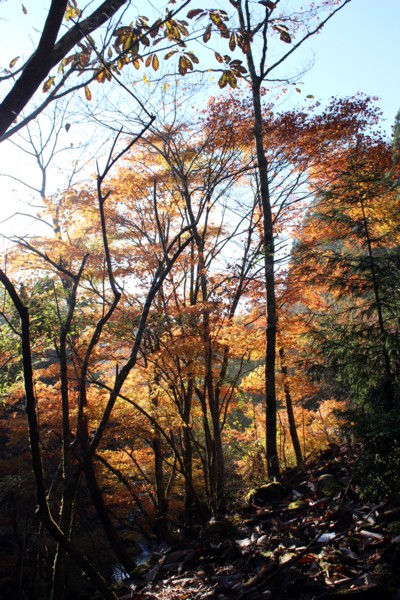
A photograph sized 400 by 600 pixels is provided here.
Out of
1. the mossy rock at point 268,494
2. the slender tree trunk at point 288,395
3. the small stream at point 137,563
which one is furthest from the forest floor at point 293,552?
the slender tree trunk at point 288,395

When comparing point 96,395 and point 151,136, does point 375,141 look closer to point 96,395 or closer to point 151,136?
point 151,136

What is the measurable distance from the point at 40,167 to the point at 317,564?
51.7 feet

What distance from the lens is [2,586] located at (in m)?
9.05

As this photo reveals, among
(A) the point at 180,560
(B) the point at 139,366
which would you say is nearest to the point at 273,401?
(B) the point at 139,366

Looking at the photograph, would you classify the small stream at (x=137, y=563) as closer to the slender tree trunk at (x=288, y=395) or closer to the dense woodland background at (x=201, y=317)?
the dense woodland background at (x=201, y=317)

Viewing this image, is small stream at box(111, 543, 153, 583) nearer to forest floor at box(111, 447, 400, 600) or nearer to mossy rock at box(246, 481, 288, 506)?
mossy rock at box(246, 481, 288, 506)

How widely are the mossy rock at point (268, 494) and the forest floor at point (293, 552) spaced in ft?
0.05

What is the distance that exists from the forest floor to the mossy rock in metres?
0.01

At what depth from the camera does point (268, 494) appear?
5.39 meters

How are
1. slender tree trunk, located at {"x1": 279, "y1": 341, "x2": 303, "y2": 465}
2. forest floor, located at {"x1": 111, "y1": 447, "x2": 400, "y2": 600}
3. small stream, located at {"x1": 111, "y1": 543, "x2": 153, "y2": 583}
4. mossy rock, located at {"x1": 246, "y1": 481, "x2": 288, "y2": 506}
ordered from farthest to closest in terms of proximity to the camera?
slender tree trunk, located at {"x1": 279, "y1": 341, "x2": 303, "y2": 465} → small stream, located at {"x1": 111, "y1": 543, "x2": 153, "y2": 583} → mossy rock, located at {"x1": 246, "y1": 481, "x2": 288, "y2": 506} → forest floor, located at {"x1": 111, "y1": 447, "x2": 400, "y2": 600}

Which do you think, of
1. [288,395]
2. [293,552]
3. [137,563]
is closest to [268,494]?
[293,552]

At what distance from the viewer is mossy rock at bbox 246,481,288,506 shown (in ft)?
17.2

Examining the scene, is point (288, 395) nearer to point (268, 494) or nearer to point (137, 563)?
point (137, 563)

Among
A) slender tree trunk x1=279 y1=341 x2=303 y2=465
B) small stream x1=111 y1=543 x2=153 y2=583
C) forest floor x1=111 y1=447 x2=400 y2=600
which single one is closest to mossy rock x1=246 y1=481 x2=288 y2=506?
forest floor x1=111 y1=447 x2=400 y2=600
